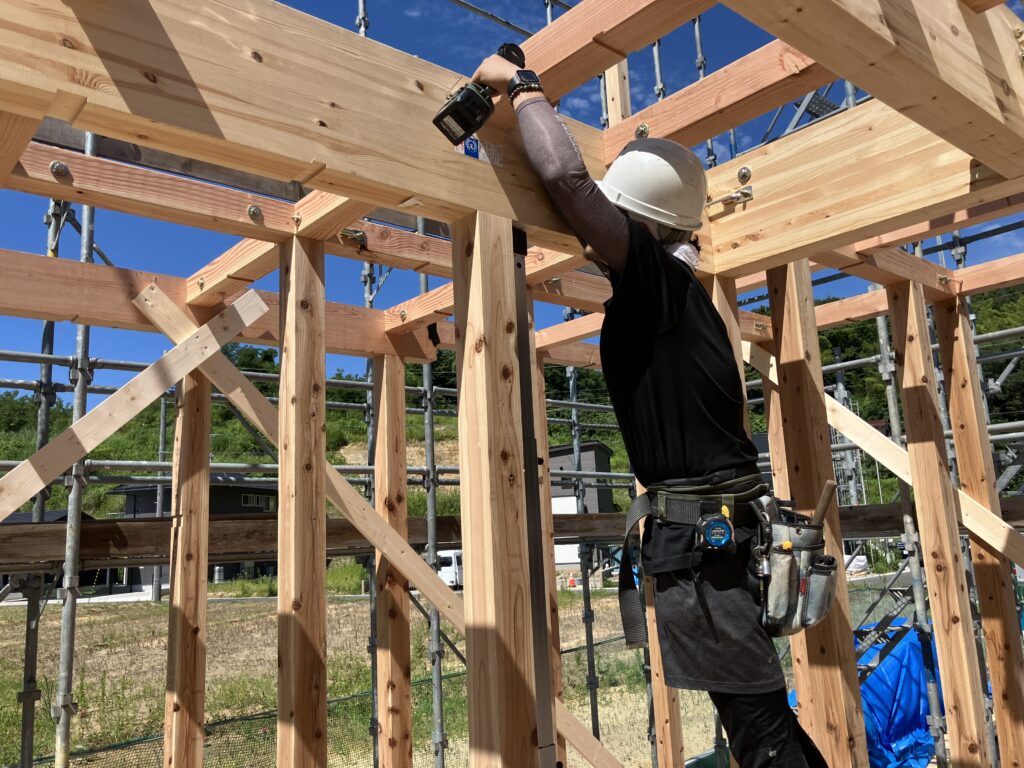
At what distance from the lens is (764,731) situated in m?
1.77

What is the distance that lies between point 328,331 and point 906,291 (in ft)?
10.2

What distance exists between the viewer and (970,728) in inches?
137

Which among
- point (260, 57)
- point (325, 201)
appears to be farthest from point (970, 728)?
point (260, 57)

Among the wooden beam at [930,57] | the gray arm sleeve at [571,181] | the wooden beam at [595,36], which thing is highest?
the wooden beam at [595,36]

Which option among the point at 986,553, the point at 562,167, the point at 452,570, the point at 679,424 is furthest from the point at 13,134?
the point at 452,570

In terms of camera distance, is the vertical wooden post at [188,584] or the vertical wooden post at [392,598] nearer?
the vertical wooden post at [188,584]

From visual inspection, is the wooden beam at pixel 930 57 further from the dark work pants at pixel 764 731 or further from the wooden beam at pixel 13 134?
the wooden beam at pixel 13 134

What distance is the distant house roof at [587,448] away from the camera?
18.9 m

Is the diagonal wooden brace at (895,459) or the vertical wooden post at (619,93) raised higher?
the vertical wooden post at (619,93)

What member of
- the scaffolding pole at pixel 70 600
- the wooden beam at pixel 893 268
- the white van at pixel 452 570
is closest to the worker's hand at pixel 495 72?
the wooden beam at pixel 893 268

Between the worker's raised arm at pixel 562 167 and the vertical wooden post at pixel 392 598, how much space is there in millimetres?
2701

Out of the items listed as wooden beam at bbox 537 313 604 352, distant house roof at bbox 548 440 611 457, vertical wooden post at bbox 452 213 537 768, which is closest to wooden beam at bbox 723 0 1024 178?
vertical wooden post at bbox 452 213 537 768

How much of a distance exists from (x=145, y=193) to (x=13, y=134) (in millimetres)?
978

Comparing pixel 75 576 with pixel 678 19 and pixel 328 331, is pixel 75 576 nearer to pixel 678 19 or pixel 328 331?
pixel 328 331
